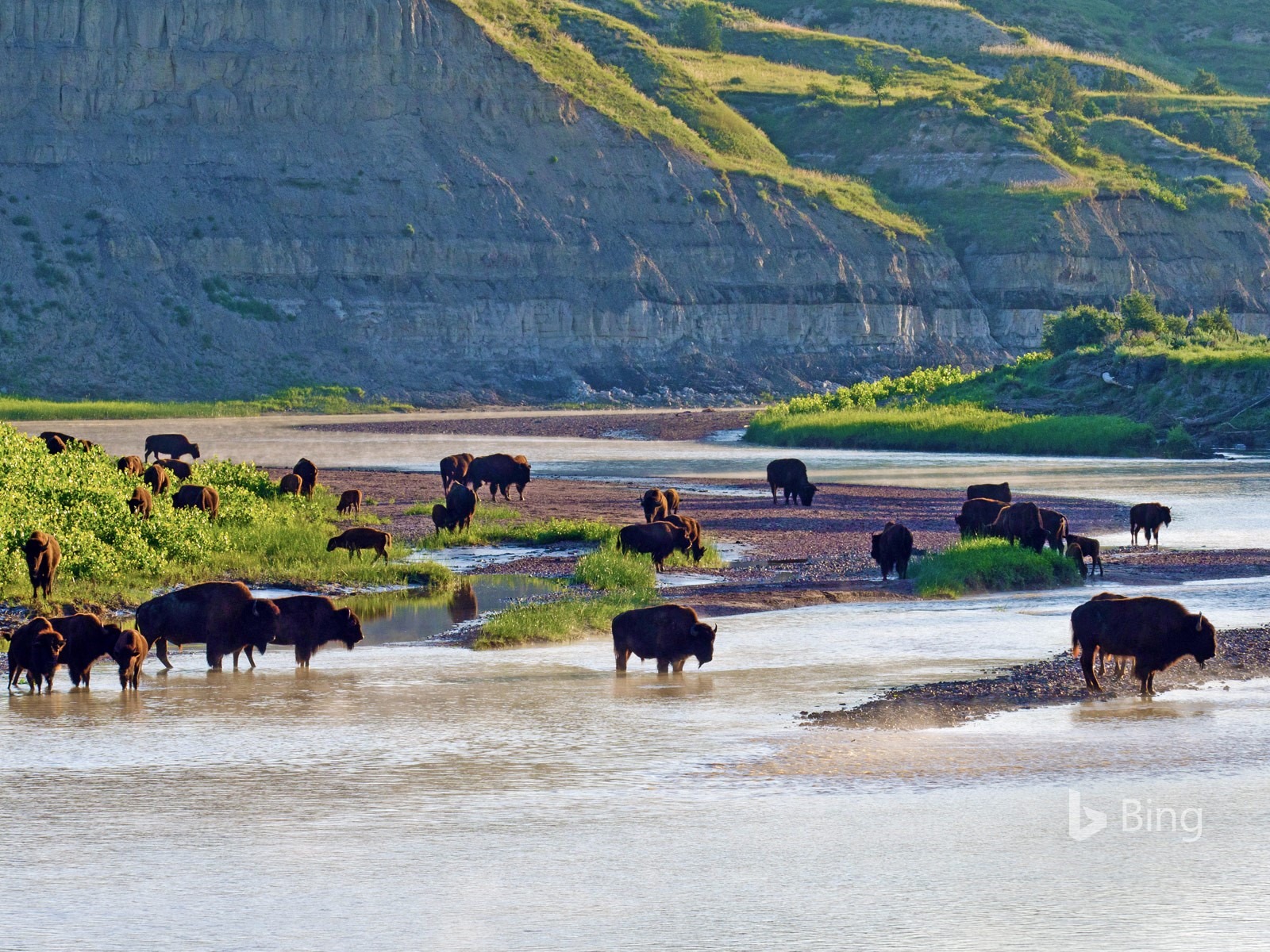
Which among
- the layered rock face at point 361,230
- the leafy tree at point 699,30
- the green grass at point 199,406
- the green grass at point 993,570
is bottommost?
the green grass at point 993,570

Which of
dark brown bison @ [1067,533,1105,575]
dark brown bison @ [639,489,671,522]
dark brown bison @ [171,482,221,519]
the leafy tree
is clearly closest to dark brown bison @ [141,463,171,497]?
dark brown bison @ [171,482,221,519]

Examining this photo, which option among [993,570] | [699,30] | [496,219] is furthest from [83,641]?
[699,30]

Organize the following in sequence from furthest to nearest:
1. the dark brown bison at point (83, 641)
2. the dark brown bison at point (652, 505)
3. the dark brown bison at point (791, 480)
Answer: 1. the dark brown bison at point (791, 480)
2. the dark brown bison at point (652, 505)
3. the dark brown bison at point (83, 641)

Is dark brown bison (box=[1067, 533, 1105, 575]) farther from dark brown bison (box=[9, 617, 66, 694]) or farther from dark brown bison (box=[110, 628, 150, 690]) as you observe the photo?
dark brown bison (box=[9, 617, 66, 694])

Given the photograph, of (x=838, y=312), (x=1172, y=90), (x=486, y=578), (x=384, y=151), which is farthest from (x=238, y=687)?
(x=1172, y=90)

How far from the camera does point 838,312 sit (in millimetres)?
109625

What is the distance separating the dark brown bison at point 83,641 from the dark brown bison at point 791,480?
22948 millimetres

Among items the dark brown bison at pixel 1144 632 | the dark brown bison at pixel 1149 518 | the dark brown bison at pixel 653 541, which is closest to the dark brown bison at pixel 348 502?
the dark brown bison at pixel 653 541

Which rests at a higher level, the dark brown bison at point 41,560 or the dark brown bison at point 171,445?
the dark brown bison at point 171,445

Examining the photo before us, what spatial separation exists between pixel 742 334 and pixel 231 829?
9603 centimetres

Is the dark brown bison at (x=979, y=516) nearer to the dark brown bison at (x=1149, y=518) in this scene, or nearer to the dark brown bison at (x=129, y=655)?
the dark brown bison at (x=1149, y=518)

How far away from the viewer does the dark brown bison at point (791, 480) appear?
127 ft

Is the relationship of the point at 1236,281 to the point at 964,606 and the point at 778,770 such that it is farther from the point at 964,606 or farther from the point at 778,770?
the point at 778,770

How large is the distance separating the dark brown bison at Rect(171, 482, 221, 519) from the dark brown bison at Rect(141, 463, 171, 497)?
2.52m
